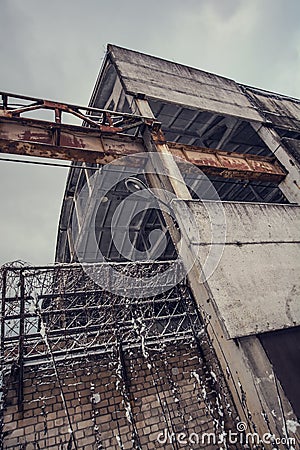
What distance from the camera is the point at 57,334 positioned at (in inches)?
209

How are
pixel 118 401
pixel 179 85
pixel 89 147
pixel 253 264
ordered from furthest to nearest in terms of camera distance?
pixel 179 85
pixel 89 147
pixel 253 264
pixel 118 401

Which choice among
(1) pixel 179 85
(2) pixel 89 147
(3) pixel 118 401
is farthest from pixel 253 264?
(1) pixel 179 85

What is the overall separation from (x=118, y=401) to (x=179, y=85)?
359 inches

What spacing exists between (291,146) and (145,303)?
6.42 meters

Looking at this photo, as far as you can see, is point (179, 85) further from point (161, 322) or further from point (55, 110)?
point (161, 322)

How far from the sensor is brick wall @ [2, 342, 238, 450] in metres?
4.10

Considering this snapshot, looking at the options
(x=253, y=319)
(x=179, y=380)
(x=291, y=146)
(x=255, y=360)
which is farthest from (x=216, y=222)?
(x=291, y=146)

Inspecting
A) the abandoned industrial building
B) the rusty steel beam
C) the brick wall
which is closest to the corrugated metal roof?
the abandoned industrial building

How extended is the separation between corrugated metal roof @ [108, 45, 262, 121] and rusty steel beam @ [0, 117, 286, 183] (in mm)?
2296

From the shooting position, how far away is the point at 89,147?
6.01 metres

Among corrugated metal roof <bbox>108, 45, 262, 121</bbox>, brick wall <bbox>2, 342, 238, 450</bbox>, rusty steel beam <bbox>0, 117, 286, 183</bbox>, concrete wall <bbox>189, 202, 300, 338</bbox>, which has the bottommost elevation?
brick wall <bbox>2, 342, 238, 450</bbox>

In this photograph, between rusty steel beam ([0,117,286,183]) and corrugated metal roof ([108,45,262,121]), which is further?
corrugated metal roof ([108,45,262,121])

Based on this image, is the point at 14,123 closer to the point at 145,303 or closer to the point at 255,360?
the point at 145,303

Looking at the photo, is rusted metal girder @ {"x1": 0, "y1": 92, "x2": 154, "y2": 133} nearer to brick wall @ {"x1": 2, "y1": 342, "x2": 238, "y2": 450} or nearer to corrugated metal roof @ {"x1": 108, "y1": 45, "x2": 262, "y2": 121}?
corrugated metal roof @ {"x1": 108, "y1": 45, "x2": 262, "y2": 121}
